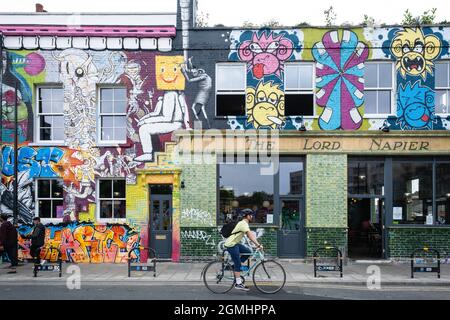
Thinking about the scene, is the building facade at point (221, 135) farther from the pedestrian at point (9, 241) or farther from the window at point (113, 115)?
the pedestrian at point (9, 241)

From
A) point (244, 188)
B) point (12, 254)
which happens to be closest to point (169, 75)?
point (244, 188)

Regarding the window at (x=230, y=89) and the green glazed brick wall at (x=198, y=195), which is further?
the window at (x=230, y=89)

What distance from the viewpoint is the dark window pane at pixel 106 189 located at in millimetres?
15145

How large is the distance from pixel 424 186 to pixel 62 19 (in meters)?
14.6

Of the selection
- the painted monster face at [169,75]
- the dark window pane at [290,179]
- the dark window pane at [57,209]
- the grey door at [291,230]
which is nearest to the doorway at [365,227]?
the grey door at [291,230]

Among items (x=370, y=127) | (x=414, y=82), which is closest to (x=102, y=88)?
(x=370, y=127)

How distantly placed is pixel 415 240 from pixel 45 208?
13412 millimetres

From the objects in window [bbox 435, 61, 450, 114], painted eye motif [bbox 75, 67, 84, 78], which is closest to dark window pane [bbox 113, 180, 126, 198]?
painted eye motif [bbox 75, 67, 84, 78]

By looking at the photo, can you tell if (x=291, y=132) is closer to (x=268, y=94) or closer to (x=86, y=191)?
(x=268, y=94)

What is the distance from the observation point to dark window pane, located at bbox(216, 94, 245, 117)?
15.1 meters

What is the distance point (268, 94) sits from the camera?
591 inches

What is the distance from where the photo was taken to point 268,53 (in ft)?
49.3

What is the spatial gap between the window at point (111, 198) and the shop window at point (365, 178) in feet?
27.3

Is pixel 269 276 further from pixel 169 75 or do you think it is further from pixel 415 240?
pixel 169 75
